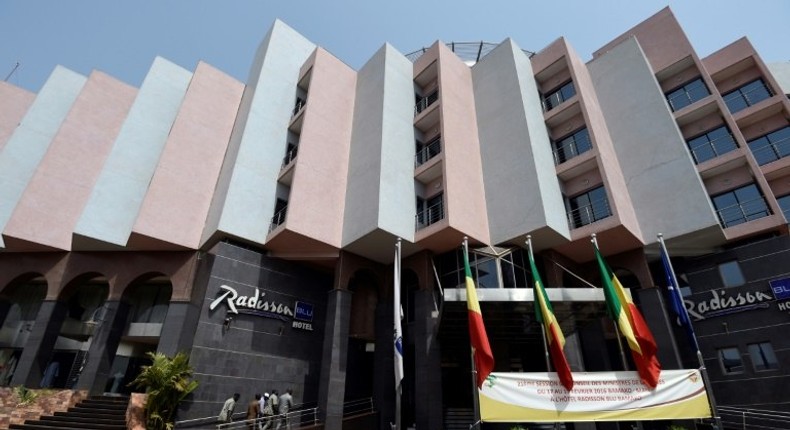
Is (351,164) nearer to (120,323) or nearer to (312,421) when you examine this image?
(312,421)

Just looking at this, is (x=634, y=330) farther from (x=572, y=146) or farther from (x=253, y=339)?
(x=253, y=339)

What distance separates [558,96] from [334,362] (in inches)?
908

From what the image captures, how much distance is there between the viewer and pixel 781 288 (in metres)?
20.9

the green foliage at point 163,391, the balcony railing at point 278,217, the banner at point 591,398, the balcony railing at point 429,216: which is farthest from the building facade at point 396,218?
the banner at point 591,398

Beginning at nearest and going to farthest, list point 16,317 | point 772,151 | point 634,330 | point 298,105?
point 634,330, point 772,151, point 298,105, point 16,317

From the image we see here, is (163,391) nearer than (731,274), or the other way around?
(163,391)

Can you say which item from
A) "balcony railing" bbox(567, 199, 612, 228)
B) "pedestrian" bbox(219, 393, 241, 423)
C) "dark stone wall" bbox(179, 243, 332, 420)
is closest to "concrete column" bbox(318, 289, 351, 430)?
"dark stone wall" bbox(179, 243, 332, 420)

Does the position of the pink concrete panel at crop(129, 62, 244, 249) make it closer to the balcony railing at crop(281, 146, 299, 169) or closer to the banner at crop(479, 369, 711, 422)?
the balcony railing at crop(281, 146, 299, 169)

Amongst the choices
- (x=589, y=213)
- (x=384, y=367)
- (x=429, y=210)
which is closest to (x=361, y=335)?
(x=384, y=367)

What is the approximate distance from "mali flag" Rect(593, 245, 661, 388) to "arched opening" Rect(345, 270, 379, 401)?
14400 millimetres

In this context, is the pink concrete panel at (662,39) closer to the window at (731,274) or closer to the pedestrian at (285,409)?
the window at (731,274)

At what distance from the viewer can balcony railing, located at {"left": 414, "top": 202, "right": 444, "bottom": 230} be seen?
84.0 feet

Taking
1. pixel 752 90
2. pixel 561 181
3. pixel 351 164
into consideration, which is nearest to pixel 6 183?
pixel 351 164

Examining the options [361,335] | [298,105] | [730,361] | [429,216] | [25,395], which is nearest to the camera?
[730,361]
